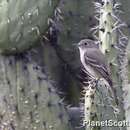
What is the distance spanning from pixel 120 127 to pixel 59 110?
40 cm

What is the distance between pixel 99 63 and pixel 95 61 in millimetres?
47

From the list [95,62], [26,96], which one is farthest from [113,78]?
[26,96]

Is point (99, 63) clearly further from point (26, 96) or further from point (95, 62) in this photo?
point (26, 96)

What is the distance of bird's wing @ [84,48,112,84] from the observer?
10.5 feet

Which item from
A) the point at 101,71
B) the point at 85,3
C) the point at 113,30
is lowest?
the point at 101,71

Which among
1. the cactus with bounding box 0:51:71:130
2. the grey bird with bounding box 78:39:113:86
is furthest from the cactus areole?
the grey bird with bounding box 78:39:113:86

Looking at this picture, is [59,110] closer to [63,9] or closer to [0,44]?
[0,44]

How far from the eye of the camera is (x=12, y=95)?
3.37 m

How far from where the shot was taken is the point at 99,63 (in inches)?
128

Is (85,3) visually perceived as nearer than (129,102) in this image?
No

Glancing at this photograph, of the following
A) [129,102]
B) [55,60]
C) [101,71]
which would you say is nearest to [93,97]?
[101,71]

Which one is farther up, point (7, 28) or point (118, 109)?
point (7, 28)

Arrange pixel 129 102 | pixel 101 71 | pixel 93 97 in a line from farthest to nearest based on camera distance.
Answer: pixel 129 102 → pixel 101 71 → pixel 93 97

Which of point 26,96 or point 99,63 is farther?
point 26,96
